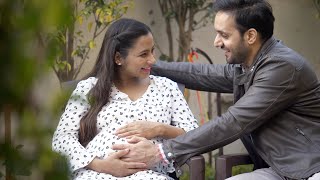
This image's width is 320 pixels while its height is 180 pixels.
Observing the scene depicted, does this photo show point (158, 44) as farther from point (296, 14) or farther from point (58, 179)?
point (58, 179)

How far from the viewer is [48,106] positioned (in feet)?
3.05

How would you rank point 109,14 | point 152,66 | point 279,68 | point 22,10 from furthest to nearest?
point 109,14 → point 152,66 → point 279,68 → point 22,10

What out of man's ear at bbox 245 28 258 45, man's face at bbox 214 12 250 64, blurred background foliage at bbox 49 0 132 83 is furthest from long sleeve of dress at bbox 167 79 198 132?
blurred background foliage at bbox 49 0 132 83

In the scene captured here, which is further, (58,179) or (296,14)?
(296,14)

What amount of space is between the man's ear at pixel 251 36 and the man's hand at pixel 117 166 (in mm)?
861

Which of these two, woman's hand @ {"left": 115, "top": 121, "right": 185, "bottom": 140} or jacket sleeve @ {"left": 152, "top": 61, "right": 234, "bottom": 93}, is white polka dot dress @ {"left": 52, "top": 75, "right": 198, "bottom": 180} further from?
jacket sleeve @ {"left": 152, "top": 61, "right": 234, "bottom": 93}

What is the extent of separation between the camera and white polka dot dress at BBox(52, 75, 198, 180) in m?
3.58

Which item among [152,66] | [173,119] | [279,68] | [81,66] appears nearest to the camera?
[279,68]

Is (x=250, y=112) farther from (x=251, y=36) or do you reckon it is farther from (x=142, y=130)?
(x=142, y=130)

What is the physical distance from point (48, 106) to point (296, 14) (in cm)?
579

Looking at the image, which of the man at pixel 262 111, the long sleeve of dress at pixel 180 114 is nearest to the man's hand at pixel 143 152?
the man at pixel 262 111

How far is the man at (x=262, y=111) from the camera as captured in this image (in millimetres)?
3309

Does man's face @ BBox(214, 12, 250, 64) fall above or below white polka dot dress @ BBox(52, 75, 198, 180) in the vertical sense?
above

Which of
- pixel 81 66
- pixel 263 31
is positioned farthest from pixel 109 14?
pixel 263 31
